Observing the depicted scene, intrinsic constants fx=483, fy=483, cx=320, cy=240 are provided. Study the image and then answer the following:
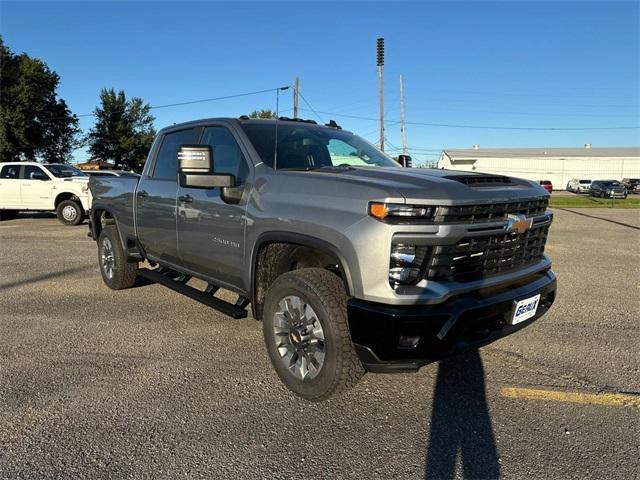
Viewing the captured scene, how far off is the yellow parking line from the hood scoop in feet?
4.77

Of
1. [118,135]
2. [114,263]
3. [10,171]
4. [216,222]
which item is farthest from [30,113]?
[216,222]

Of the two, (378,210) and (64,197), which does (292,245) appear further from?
(64,197)

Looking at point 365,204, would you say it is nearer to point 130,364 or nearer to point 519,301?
point 519,301

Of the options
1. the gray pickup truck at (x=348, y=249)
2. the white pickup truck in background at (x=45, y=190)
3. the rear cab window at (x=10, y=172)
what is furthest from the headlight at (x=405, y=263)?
the rear cab window at (x=10, y=172)

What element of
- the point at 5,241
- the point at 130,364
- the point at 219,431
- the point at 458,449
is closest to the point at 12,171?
the point at 5,241

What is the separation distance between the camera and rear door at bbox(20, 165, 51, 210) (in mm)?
14164

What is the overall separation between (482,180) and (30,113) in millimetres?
40110

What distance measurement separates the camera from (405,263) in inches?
107

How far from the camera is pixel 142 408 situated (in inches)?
123

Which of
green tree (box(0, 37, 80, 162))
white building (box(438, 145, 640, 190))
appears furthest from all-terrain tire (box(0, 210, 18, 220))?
white building (box(438, 145, 640, 190))

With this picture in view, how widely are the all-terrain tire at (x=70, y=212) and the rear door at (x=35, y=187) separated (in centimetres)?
49

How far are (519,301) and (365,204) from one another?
1.24 meters

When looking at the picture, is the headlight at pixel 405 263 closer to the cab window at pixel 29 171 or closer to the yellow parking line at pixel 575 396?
the yellow parking line at pixel 575 396

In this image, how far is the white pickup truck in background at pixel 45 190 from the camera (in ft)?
45.9
